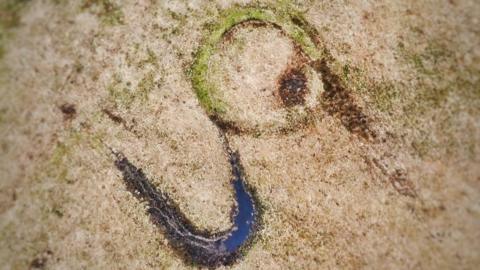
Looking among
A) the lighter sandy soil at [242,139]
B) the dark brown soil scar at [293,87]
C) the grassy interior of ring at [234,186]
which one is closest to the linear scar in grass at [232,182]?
the grassy interior of ring at [234,186]

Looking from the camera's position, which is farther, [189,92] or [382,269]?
[189,92]

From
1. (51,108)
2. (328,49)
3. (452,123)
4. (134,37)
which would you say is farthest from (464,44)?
(51,108)

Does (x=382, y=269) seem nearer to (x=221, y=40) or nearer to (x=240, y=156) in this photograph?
(x=240, y=156)

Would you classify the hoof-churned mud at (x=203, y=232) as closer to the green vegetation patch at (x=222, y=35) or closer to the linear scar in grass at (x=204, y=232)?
the linear scar in grass at (x=204, y=232)

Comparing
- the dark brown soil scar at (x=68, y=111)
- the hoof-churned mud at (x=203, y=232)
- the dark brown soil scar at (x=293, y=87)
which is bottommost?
the hoof-churned mud at (x=203, y=232)

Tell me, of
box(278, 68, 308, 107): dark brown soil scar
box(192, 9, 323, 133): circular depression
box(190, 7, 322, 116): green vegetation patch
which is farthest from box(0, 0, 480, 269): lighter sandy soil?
box(278, 68, 308, 107): dark brown soil scar

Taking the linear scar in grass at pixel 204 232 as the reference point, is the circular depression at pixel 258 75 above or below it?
above

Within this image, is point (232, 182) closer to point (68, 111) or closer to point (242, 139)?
point (242, 139)
